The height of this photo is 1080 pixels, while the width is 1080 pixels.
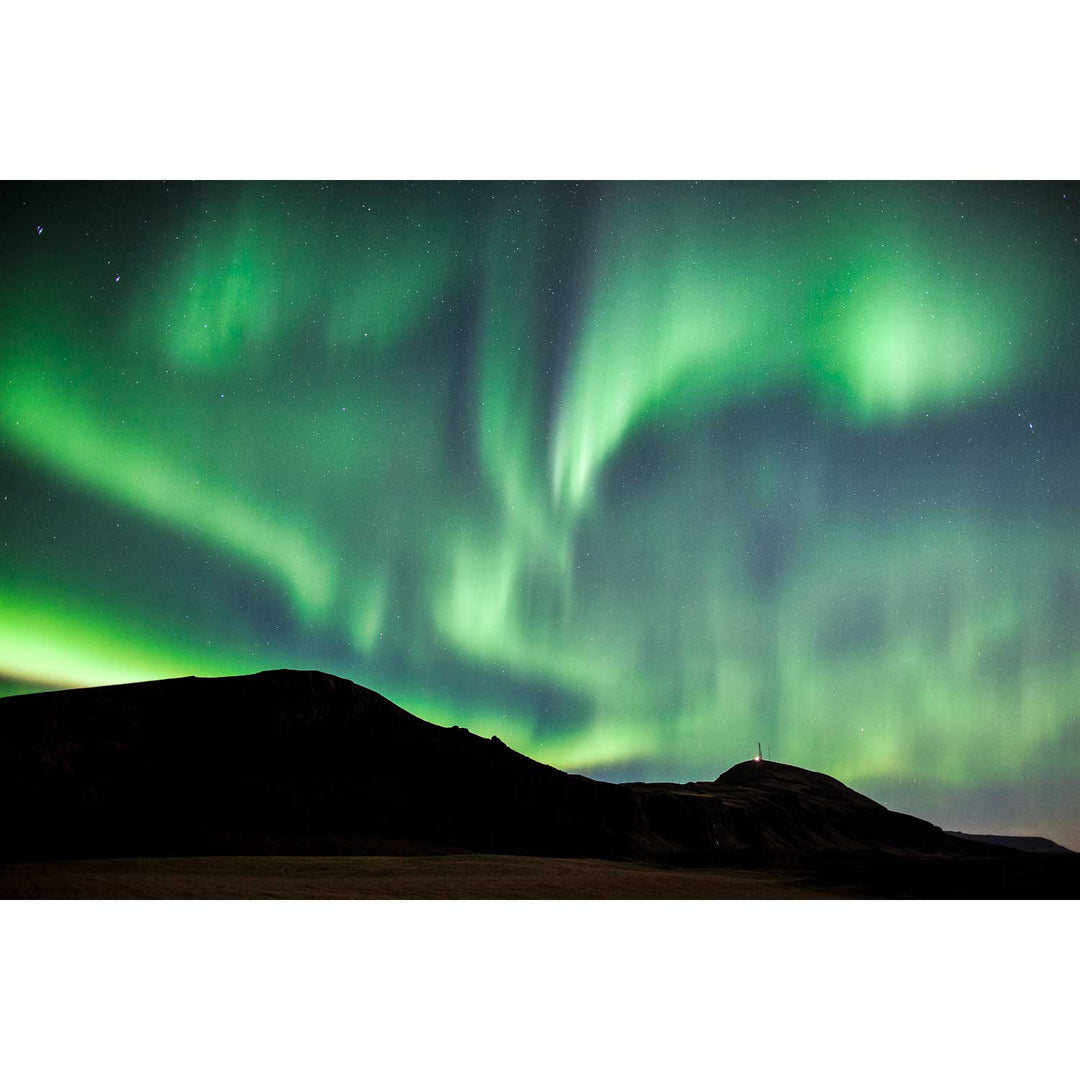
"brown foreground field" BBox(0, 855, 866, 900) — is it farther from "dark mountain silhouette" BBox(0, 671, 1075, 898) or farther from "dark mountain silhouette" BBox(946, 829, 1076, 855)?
"dark mountain silhouette" BBox(0, 671, 1075, 898)

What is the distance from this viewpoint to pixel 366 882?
8203 mm

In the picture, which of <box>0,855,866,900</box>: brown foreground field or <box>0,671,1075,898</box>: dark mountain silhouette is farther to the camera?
<box>0,671,1075,898</box>: dark mountain silhouette

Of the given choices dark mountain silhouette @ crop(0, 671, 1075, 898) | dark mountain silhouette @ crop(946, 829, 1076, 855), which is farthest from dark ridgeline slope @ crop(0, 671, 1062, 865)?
dark mountain silhouette @ crop(946, 829, 1076, 855)

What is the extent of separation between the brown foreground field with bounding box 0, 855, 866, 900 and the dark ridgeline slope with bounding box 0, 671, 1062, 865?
3475 mm

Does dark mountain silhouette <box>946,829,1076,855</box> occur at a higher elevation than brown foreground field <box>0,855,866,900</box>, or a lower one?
higher

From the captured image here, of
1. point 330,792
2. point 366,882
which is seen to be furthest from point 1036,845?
point 330,792

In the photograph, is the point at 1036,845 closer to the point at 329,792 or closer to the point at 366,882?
the point at 366,882

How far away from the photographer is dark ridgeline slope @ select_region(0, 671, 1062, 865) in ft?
47.8

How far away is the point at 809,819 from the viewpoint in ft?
66.1

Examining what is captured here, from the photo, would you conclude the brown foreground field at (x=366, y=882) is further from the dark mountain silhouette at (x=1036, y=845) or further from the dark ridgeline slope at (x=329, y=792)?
the dark ridgeline slope at (x=329, y=792)

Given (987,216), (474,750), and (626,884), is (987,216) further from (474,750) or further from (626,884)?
(474,750)

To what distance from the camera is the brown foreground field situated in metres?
7.04

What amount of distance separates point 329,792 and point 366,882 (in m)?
10.3

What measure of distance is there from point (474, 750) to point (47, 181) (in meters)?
16.5
